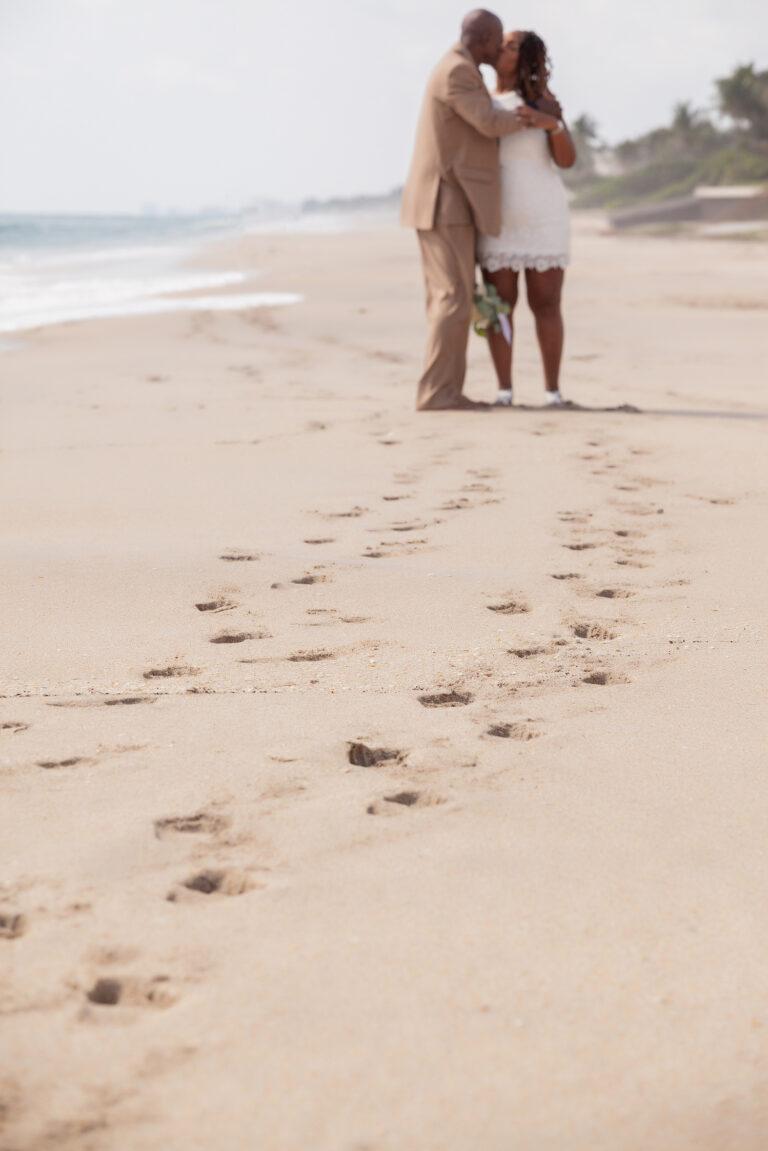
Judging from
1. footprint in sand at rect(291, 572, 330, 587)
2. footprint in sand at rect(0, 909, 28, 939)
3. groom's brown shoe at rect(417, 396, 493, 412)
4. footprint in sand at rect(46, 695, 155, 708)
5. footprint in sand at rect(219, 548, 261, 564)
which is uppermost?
groom's brown shoe at rect(417, 396, 493, 412)

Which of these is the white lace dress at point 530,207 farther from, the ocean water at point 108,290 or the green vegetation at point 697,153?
the green vegetation at point 697,153

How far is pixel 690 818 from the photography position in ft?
6.16

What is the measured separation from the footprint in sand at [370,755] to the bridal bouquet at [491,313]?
368 centimetres

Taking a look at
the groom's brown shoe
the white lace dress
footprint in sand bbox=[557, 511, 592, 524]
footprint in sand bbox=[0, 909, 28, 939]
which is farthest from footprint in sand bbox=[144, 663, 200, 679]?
the white lace dress

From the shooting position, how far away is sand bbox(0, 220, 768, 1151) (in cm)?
132

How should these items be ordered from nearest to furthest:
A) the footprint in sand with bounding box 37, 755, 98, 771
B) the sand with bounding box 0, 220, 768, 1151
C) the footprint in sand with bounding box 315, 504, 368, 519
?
the sand with bounding box 0, 220, 768, 1151
the footprint in sand with bounding box 37, 755, 98, 771
the footprint in sand with bounding box 315, 504, 368, 519

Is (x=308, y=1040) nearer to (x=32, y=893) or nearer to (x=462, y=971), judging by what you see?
(x=462, y=971)

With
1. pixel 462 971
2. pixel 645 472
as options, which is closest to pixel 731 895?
pixel 462 971

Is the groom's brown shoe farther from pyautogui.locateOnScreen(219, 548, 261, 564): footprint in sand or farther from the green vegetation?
the green vegetation

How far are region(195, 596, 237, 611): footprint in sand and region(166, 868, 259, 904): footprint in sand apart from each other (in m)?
1.21

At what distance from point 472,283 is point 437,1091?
15.2ft

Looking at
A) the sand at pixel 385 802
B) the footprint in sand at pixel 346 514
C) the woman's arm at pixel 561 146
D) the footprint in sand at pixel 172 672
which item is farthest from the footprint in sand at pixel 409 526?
the woman's arm at pixel 561 146

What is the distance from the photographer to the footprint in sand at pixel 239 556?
3189 mm

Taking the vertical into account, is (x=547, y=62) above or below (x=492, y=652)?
above
